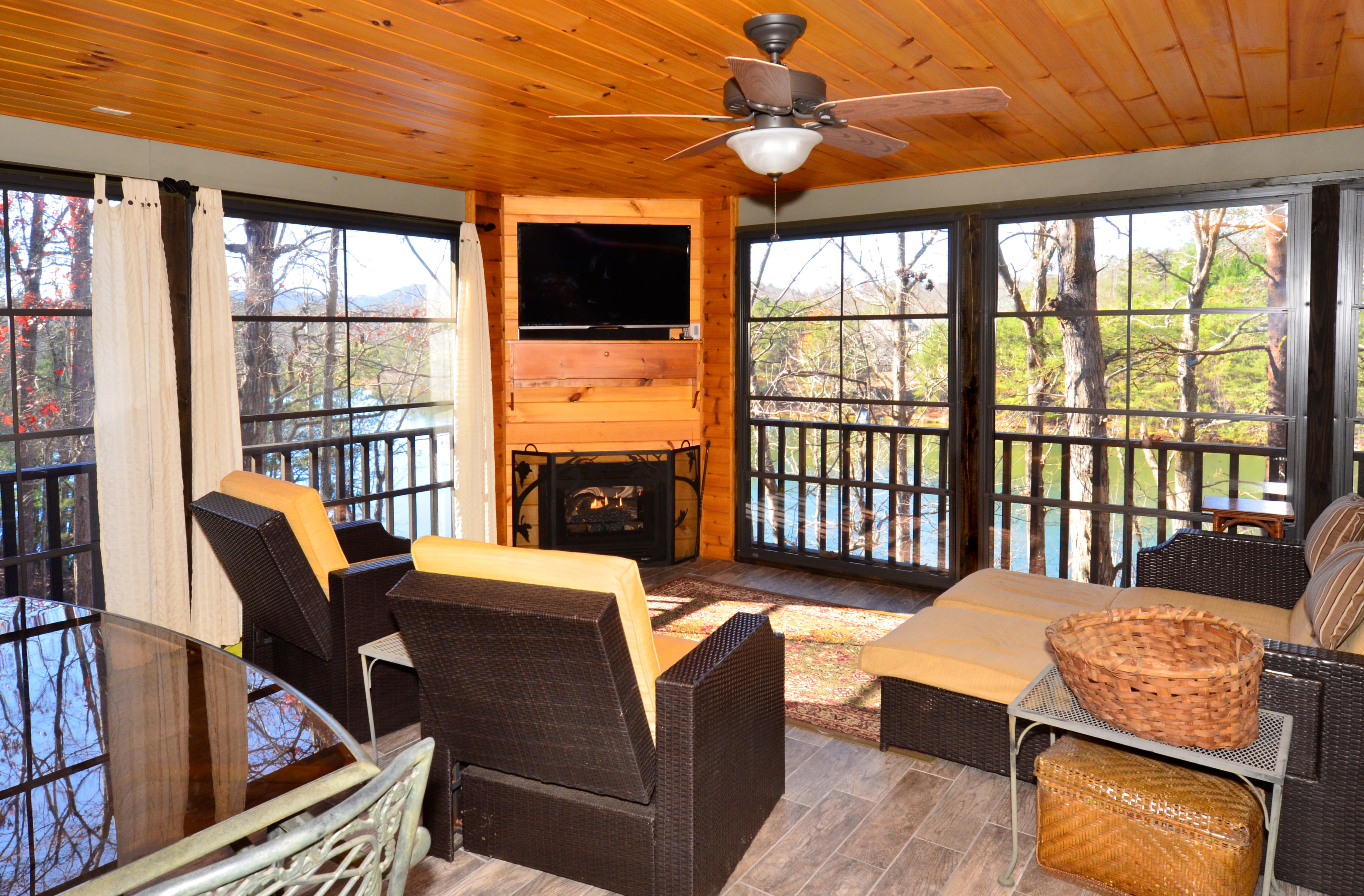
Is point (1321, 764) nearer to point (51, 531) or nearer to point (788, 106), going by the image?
point (788, 106)

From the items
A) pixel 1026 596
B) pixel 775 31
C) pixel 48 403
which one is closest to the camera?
pixel 775 31

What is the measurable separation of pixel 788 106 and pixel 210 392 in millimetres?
3168

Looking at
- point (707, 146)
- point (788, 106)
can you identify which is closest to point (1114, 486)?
point (707, 146)

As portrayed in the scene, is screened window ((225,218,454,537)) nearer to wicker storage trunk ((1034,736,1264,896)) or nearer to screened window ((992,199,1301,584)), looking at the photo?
screened window ((992,199,1301,584))

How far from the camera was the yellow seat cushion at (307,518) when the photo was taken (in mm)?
3150

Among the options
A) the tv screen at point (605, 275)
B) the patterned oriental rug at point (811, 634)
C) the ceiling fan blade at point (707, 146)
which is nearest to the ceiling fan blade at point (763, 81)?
the ceiling fan blade at point (707, 146)

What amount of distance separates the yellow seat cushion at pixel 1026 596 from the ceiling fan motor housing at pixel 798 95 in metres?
1.93

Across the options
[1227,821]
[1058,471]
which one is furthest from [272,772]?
[1058,471]

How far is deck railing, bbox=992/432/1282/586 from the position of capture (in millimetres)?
4473

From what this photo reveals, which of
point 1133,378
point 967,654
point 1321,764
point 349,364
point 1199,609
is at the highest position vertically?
point 349,364

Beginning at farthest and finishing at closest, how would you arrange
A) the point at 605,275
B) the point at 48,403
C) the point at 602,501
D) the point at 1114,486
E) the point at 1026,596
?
the point at 602,501
the point at 605,275
the point at 1114,486
the point at 48,403
the point at 1026,596

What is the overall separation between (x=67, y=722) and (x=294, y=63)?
2223 millimetres

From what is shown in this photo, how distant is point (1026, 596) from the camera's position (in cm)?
361

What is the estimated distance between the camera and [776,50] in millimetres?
2826
